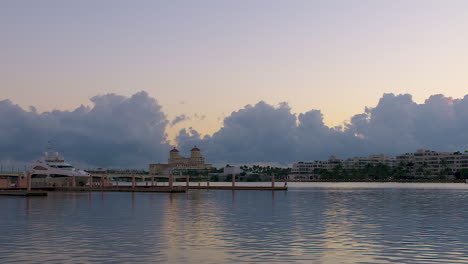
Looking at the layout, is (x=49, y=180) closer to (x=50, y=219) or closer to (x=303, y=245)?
(x=50, y=219)

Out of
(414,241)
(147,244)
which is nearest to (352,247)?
(414,241)

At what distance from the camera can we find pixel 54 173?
524 feet

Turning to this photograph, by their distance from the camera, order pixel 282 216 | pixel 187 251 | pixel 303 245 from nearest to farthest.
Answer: pixel 187 251 < pixel 303 245 < pixel 282 216

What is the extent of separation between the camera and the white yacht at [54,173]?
158 m

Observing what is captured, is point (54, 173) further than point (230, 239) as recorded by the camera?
Yes

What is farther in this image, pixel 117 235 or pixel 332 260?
pixel 117 235

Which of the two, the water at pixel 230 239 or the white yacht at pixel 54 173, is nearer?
the water at pixel 230 239

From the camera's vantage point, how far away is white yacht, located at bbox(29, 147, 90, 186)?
520 ft

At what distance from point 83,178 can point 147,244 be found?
132 metres

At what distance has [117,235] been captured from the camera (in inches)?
1676

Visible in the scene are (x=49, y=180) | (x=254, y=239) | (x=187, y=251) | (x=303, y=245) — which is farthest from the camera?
(x=49, y=180)

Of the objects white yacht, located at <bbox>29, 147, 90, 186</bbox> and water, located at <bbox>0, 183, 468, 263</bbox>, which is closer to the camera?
water, located at <bbox>0, 183, 468, 263</bbox>

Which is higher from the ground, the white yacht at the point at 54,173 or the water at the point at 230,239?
the white yacht at the point at 54,173

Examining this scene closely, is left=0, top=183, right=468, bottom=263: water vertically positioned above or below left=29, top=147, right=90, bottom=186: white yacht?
below
